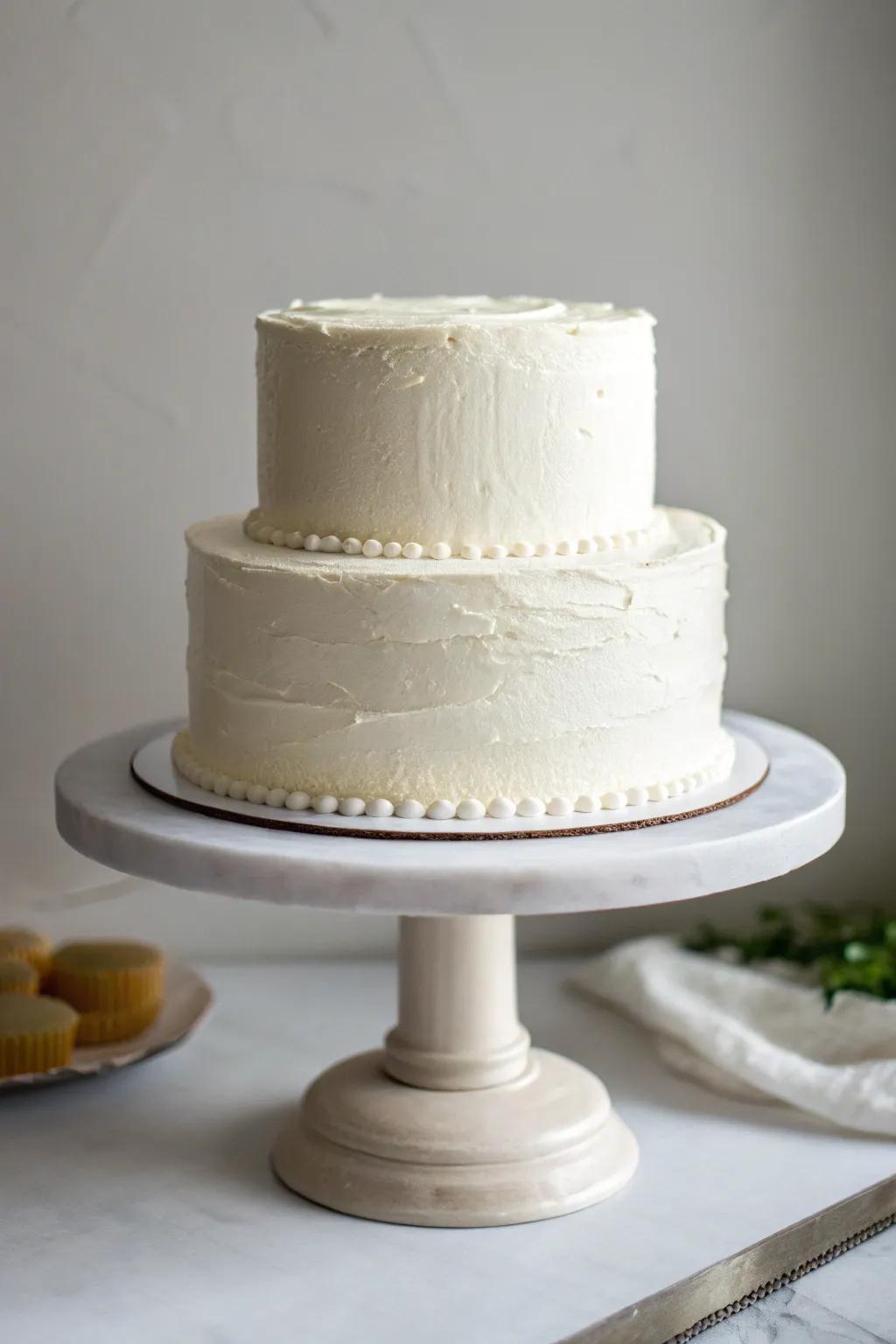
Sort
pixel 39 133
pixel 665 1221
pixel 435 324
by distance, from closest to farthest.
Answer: pixel 435 324 → pixel 665 1221 → pixel 39 133

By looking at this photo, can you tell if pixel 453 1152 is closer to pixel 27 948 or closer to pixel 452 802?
pixel 452 802

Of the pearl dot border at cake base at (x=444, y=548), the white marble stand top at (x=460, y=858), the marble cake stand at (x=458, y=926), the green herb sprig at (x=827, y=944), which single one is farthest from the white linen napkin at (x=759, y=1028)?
the pearl dot border at cake base at (x=444, y=548)

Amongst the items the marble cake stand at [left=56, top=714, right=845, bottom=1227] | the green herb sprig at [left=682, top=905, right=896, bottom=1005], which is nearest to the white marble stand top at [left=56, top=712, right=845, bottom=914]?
the marble cake stand at [left=56, top=714, right=845, bottom=1227]

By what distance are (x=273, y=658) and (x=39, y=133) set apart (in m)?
0.80

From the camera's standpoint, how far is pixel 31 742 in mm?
2000

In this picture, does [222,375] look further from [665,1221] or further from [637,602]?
[665,1221]

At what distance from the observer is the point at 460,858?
4.20ft

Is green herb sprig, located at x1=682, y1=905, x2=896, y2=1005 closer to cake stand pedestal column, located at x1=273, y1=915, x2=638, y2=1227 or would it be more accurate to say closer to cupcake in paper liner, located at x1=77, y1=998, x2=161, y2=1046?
cake stand pedestal column, located at x1=273, y1=915, x2=638, y2=1227

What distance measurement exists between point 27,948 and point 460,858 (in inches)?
29.9

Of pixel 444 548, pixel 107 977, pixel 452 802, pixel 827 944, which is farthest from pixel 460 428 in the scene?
pixel 827 944

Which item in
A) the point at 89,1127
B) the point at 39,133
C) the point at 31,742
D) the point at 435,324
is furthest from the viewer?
the point at 31,742

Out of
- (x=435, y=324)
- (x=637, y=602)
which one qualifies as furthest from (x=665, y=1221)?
(x=435, y=324)

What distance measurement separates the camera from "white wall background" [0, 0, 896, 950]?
6.23 ft

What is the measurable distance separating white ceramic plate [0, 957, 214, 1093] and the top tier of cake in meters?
0.64
